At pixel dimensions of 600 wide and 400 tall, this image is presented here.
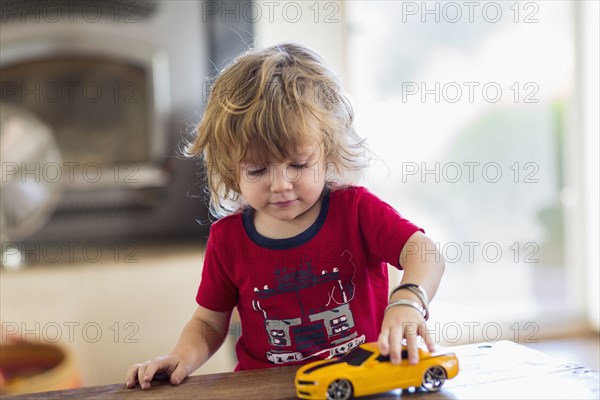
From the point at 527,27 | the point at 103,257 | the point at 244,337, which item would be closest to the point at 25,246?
the point at 103,257

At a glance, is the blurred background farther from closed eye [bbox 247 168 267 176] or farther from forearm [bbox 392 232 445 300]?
forearm [bbox 392 232 445 300]

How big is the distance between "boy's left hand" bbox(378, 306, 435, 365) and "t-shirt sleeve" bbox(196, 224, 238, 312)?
357 millimetres

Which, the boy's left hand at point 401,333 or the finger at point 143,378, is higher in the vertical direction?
the boy's left hand at point 401,333

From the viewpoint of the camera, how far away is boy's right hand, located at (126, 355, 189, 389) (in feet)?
3.15

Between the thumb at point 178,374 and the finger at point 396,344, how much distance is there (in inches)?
12.5

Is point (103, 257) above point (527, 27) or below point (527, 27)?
below

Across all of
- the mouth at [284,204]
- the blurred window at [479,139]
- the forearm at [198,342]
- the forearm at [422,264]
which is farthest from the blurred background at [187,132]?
the forearm at [422,264]

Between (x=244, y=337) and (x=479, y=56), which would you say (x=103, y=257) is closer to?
(x=244, y=337)

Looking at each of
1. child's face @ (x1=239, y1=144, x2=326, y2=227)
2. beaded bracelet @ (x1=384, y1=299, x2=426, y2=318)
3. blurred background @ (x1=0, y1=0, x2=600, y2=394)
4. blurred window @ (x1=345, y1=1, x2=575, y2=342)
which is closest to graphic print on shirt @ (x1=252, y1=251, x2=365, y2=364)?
child's face @ (x1=239, y1=144, x2=326, y2=227)

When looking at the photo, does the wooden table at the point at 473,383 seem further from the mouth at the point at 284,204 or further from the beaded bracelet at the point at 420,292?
the mouth at the point at 284,204

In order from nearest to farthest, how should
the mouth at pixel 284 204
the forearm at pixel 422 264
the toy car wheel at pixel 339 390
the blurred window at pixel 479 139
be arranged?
the toy car wheel at pixel 339 390
the forearm at pixel 422 264
the mouth at pixel 284 204
the blurred window at pixel 479 139

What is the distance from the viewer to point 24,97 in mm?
2494

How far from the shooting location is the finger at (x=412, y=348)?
0.81m

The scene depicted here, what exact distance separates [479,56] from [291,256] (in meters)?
2.15
